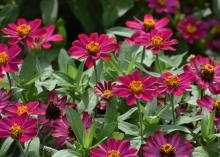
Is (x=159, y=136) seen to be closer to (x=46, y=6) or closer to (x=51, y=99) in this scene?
(x=51, y=99)

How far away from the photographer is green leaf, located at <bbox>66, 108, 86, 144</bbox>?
139cm

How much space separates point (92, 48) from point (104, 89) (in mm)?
132

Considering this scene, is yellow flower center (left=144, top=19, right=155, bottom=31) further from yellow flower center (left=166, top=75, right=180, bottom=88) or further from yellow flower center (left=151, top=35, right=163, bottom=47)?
yellow flower center (left=166, top=75, right=180, bottom=88)

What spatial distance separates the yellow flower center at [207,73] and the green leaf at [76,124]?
16.5 inches

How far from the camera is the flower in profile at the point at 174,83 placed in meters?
1.43

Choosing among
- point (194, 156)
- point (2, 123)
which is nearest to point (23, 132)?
point (2, 123)

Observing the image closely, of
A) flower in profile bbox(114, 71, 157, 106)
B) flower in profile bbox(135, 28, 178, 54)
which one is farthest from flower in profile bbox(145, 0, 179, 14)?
flower in profile bbox(114, 71, 157, 106)

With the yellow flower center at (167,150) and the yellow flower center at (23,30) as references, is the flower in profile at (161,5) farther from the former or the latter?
the yellow flower center at (167,150)

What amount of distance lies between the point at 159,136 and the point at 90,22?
1082 mm

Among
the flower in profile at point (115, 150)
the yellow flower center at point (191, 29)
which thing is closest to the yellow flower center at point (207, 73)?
the flower in profile at point (115, 150)

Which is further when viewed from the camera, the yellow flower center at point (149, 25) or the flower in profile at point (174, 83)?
the yellow flower center at point (149, 25)

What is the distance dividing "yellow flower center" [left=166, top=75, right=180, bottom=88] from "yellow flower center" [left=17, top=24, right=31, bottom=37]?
0.50 m

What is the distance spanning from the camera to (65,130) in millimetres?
1477

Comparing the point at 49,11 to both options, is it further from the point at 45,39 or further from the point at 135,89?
the point at 135,89
